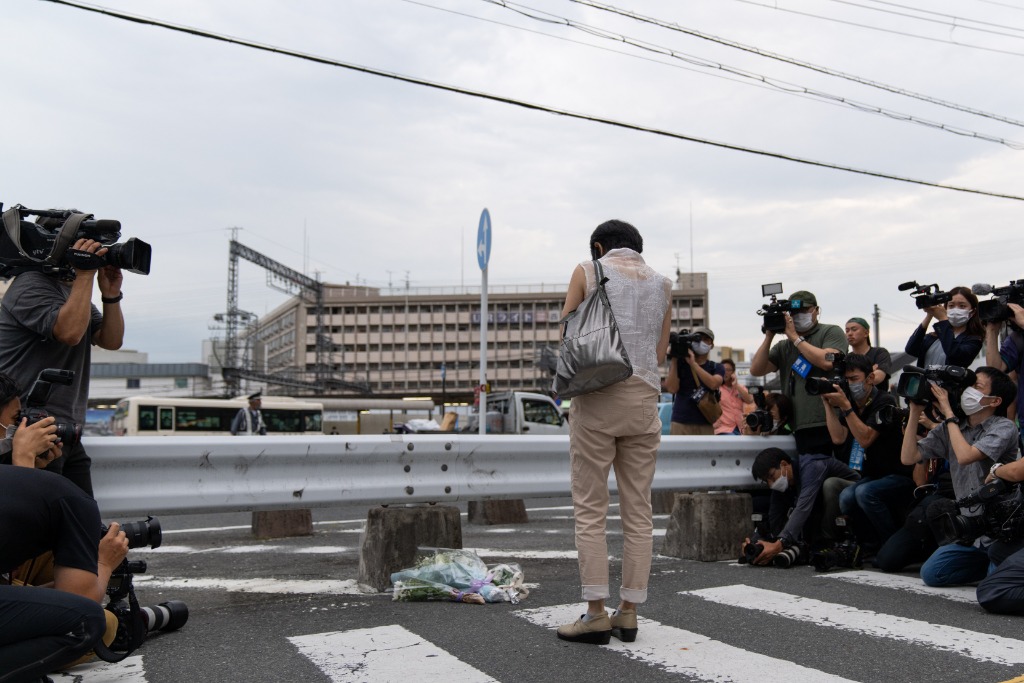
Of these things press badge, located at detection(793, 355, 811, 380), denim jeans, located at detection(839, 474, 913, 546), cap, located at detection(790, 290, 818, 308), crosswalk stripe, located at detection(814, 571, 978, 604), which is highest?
cap, located at detection(790, 290, 818, 308)

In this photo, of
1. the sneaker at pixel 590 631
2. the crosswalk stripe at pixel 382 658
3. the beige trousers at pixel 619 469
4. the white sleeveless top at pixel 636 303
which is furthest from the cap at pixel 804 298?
the crosswalk stripe at pixel 382 658

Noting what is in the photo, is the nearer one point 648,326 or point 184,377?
point 648,326

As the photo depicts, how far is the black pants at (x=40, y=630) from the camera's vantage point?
2.63 meters

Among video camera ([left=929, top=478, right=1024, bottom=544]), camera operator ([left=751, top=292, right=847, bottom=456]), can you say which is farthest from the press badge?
video camera ([left=929, top=478, right=1024, bottom=544])

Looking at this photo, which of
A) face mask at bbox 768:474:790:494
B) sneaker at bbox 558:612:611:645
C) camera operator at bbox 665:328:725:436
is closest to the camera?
sneaker at bbox 558:612:611:645

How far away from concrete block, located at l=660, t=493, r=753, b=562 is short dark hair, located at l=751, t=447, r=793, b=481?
22 centimetres

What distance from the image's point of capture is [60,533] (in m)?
2.95

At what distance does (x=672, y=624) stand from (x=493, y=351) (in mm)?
129625

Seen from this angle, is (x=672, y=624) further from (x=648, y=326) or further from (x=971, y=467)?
(x=971, y=467)

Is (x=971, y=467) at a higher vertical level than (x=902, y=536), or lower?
higher

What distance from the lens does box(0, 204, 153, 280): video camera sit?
3.78m

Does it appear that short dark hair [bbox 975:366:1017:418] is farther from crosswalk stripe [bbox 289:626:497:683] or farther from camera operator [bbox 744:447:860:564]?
crosswalk stripe [bbox 289:626:497:683]

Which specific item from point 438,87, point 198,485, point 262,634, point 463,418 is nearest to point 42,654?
point 262,634

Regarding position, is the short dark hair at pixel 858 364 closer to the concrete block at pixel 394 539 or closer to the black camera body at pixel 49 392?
the concrete block at pixel 394 539
